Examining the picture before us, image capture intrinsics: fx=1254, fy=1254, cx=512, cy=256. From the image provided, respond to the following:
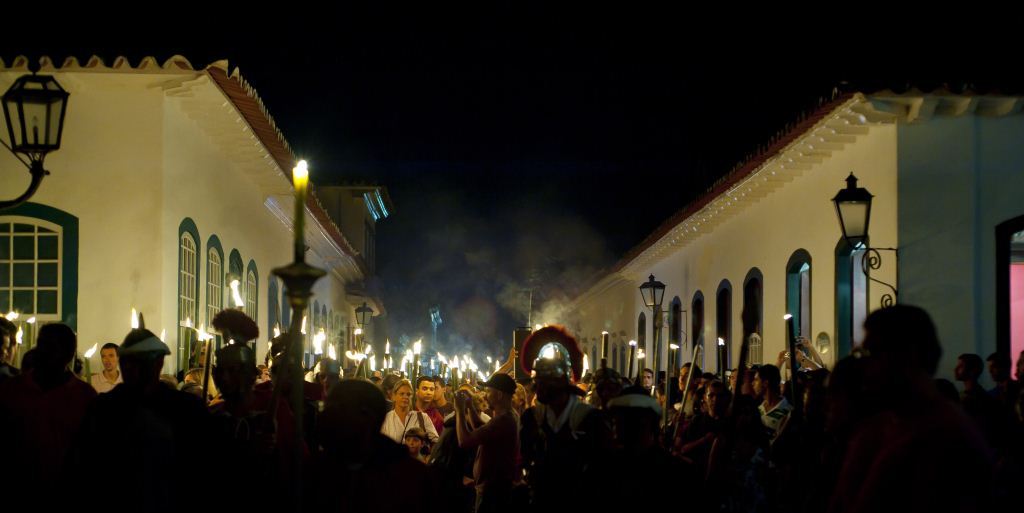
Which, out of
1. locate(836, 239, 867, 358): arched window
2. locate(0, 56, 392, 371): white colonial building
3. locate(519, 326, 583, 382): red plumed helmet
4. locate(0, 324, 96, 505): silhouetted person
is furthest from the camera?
locate(836, 239, 867, 358): arched window

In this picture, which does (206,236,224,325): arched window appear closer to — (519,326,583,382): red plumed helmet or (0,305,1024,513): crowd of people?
(519,326,583,382): red plumed helmet

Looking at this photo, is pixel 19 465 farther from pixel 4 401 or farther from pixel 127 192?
pixel 127 192

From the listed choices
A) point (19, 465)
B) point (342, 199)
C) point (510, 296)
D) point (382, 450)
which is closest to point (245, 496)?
point (382, 450)

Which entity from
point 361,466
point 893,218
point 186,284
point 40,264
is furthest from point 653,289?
point 361,466

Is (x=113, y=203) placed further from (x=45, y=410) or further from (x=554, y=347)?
(x=45, y=410)

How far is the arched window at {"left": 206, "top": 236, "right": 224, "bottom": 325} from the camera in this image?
60.4ft

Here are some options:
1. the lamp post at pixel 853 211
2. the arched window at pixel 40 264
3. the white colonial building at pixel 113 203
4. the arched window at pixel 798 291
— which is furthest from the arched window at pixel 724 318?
the arched window at pixel 40 264

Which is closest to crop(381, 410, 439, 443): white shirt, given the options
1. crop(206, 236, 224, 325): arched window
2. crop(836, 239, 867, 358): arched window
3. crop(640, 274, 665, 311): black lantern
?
crop(836, 239, 867, 358): arched window

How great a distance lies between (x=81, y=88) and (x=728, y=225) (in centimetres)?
1440

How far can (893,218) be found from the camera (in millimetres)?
14742

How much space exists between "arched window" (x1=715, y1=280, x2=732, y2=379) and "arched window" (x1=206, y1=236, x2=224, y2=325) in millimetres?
10362

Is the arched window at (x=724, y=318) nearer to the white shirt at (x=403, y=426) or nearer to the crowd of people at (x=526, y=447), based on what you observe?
the white shirt at (x=403, y=426)

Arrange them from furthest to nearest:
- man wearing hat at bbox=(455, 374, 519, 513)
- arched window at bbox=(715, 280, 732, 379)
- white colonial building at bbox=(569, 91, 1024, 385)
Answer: arched window at bbox=(715, 280, 732, 379), white colonial building at bbox=(569, 91, 1024, 385), man wearing hat at bbox=(455, 374, 519, 513)

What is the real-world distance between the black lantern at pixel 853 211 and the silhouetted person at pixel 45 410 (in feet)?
26.9
